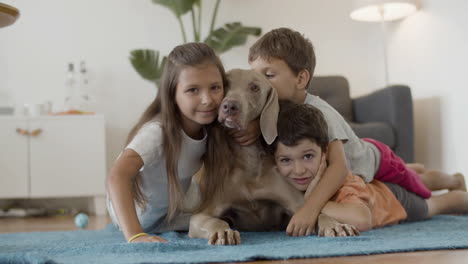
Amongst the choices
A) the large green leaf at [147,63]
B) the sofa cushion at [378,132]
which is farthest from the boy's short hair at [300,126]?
the large green leaf at [147,63]

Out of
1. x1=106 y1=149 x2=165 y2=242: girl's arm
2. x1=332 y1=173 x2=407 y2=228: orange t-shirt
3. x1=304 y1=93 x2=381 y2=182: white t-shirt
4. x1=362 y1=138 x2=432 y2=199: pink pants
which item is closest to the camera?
x1=106 y1=149 x2=165 y2=242: girl's arm

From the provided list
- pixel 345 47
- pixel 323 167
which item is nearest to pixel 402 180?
pixel 323 167

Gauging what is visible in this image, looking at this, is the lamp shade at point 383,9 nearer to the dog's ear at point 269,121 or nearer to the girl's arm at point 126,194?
the dog's ear at point 269,121

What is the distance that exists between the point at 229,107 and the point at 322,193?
474 millimetres

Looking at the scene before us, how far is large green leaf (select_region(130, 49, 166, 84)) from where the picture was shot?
4781 millimetres

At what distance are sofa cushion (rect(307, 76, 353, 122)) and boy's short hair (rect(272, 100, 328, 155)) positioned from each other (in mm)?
2725

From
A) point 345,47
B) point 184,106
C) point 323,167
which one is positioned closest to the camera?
point 184,106

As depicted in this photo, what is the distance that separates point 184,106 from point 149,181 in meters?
0.37

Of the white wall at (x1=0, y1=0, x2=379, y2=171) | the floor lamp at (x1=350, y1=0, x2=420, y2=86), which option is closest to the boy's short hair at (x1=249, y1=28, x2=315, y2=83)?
the floor lamp at (x1=350, y1=0, x2=420, y2=86)

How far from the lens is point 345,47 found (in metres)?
5.65

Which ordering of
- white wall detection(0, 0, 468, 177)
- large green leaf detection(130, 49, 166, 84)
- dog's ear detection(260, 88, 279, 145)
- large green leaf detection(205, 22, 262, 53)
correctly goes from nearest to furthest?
dog's ear detection(260, 88, 279, 145), large green leaf detection(130, 49, 166, 84), large green leaf detection(205, 22, 262, 53), white wall detection(0, 0, 468, 177)

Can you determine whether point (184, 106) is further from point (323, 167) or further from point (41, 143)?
point (41, 143)

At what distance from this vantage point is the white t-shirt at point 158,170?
1866 mm

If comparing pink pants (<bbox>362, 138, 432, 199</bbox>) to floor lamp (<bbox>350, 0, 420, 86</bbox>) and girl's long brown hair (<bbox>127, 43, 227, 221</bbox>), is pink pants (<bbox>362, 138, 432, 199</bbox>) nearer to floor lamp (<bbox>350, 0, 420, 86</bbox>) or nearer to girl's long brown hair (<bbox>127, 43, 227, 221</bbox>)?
girl's long brown hair (<bbox>127, 43, 227, 221</bbox>)
